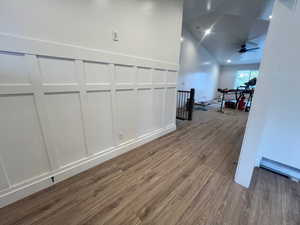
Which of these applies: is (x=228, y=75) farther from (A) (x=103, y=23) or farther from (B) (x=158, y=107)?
(A) (x=103, y=23)

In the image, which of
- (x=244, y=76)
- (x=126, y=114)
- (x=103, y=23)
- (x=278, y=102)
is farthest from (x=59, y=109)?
(x=244, y=76)

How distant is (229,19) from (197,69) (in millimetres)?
2823

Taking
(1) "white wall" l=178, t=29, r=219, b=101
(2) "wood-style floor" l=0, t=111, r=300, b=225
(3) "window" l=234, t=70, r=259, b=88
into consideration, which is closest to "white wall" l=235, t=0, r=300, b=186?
(2) "wood-style floor" l=0, t=111, r=300, b=225

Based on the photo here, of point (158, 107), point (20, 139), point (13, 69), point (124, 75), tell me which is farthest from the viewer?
point (158, 107)

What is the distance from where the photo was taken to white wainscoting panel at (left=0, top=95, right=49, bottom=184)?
3.75 feet

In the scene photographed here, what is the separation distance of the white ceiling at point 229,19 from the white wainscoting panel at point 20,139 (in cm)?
423

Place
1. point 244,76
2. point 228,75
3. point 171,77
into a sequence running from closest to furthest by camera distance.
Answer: point 171,77
point 244,76
point 228,75

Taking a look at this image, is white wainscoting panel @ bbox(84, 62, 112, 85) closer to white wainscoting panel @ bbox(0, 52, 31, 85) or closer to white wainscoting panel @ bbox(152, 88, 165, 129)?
white wainscoting panel @ bbox(0, 52, 31, 85)

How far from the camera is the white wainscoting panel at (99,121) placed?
5.45 feet

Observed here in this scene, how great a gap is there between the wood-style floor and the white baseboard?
7 centimetres

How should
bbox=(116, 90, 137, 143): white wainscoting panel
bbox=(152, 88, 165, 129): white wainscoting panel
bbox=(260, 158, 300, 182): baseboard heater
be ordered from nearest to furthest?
bbox=(260, 158, 300, 182): baseboard heater
bbox=(116, 90, 137, 143): white wainscoting panel
bbox=(152, 88, 165, 129): white wainscoting panel

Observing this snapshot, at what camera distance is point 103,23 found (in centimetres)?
156

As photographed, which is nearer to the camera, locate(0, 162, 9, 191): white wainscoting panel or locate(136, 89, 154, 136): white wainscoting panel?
locate(0, 162, 9, 191): white wainscoting panel

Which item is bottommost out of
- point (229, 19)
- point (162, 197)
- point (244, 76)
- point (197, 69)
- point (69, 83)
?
point (162, 197)
